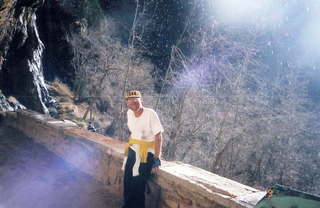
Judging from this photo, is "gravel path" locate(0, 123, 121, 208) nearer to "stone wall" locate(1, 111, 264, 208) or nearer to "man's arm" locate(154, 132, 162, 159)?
"stone wall" locate(1, 111, 264, 208)

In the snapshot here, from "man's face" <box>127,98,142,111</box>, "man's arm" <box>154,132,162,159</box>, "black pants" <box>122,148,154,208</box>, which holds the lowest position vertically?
"black pants" <box>122,148,154,208</box>

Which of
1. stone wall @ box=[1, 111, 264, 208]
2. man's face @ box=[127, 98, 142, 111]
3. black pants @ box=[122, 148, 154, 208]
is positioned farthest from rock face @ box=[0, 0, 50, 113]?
black pants @ box=[122, 148, 154, 208]

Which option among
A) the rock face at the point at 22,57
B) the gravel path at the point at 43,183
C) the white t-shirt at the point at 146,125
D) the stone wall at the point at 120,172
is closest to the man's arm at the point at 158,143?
the white t-shirt at the point at 146,125

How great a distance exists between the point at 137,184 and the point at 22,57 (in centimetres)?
1410

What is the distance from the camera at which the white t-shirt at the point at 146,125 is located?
3537 millimetres

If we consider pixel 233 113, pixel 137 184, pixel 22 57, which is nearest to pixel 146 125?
pixel 137 184

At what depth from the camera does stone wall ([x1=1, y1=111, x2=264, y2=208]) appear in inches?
129

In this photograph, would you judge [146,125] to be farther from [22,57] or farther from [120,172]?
[22,57]

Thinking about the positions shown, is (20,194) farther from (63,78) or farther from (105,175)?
(63,78)

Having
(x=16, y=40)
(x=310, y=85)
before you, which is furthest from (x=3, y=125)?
(x=310, y=85)

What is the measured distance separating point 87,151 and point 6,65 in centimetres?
1090

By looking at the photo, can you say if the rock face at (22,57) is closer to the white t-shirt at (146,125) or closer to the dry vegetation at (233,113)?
the dry vegetation at (233,113)

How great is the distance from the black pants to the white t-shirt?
0.24 meters

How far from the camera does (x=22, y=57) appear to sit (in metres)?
15.3
